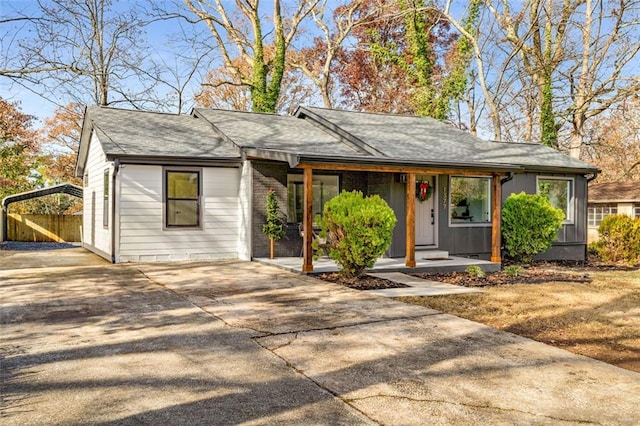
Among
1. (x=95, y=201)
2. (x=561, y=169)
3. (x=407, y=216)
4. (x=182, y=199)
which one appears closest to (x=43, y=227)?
(x=95, y=201)

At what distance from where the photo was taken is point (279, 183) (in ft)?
39.4

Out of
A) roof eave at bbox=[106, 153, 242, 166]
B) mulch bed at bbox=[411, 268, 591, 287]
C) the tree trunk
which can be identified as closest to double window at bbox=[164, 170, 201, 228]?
roof eave at bbox=[106, 153, 242, 166]

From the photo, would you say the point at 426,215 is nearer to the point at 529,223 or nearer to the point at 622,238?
the point at 529,223

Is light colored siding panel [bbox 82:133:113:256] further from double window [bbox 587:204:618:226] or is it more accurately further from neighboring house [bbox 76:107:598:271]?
double window [bbox 587:204:618:226]

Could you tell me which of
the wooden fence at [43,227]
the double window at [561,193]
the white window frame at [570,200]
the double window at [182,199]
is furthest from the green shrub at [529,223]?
the wooden fence at [43,227]

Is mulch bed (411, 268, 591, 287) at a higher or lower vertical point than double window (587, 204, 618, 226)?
lower

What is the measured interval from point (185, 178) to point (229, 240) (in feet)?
6.07

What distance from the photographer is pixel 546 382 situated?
388cm

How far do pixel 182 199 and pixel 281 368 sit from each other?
8556mm

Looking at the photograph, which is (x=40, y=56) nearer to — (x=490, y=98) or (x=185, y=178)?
(x=185, y=178)

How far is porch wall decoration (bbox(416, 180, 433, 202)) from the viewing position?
1243cm

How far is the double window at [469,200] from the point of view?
13.0 m

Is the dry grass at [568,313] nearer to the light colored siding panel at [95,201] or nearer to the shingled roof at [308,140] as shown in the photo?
the shingled roof at [308,140]

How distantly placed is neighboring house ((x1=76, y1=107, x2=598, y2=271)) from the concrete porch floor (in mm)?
284
